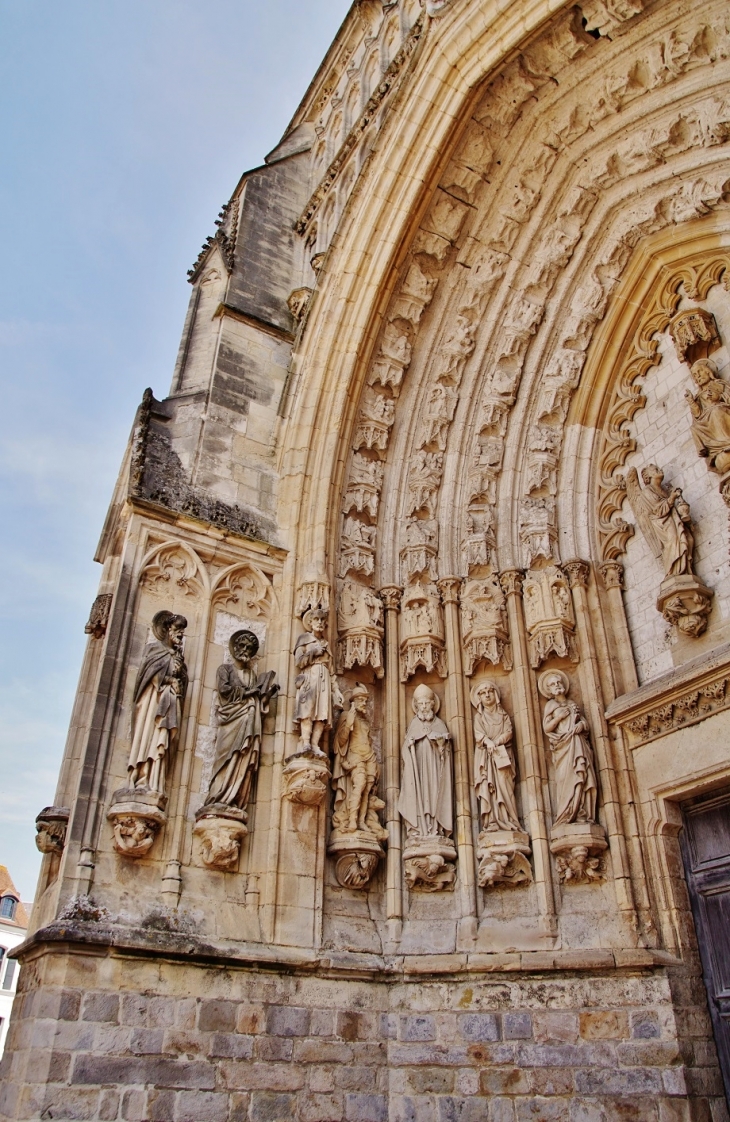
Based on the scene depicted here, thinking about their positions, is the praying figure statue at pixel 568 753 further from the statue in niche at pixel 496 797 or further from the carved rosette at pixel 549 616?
the statue in niche at pixel 496 797

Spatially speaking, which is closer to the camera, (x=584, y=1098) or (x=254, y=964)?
(x=584, y=1098)

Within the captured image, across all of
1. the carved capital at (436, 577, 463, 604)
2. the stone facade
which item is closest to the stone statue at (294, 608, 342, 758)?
the stone facade

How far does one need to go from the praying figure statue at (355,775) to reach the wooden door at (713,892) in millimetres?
2110

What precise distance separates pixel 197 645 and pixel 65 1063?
2.81 meters

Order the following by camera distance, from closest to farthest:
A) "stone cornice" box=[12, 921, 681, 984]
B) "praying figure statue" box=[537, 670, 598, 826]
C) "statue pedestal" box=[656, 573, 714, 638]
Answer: "stone cornice" box=[12, 921, 681, 984] < "praying figure statue" box=[537, 670, 598, 826] < "statue pedestal" box=[656, 573, 714, 638]

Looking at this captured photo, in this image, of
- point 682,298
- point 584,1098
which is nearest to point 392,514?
point 682,298

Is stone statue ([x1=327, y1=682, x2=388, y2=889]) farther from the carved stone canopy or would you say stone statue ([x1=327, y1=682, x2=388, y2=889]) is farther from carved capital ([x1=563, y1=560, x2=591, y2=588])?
the carved stone canopy

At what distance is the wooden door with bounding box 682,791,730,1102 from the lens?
5.47m

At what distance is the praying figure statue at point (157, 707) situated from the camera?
5922 millimetres

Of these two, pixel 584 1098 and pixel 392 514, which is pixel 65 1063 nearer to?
pixel 584 1098

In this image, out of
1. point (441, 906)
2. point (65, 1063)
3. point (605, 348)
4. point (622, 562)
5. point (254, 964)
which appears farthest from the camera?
point (605, 348)

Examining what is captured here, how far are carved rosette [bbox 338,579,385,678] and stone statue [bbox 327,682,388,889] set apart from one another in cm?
27

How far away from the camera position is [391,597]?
24.7 ft

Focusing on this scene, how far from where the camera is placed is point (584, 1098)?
5352 millimetres
